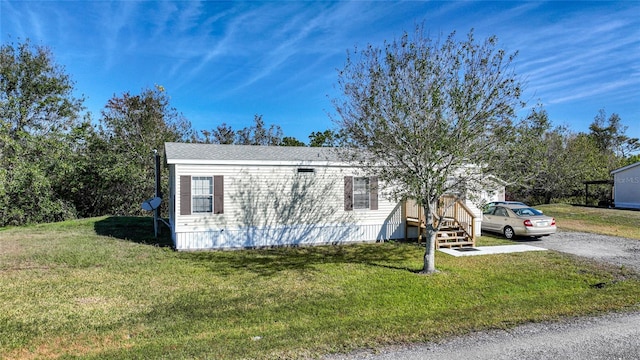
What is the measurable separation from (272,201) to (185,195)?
2764mm

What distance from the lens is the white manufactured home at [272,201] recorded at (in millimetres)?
11477

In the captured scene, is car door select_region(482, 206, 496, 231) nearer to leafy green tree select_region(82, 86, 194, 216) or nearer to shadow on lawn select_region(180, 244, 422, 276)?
shadow on lawn select_region(180, 244, 422, 276)

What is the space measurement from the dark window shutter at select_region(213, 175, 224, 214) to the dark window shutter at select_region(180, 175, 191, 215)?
0.76 m

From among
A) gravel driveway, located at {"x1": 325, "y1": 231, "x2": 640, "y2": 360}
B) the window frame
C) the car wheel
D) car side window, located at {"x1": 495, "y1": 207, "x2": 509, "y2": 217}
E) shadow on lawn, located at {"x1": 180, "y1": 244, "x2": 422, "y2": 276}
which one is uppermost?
the window frame

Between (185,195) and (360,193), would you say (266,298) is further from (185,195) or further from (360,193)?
(360,193)

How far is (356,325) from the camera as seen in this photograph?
5352 millimetres

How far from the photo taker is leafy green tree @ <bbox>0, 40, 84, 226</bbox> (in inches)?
689

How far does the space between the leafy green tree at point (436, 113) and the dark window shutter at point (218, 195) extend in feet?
18.0

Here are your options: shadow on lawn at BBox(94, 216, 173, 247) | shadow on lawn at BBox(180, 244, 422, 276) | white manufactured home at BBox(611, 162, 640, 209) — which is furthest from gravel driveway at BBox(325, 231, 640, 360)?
white manufactured home at BBox(611, 162, 640, 209)

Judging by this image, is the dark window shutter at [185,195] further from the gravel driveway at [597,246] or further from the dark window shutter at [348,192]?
the gravel driveway at [597,246]

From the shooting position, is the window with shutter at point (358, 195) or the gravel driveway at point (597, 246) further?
the window with shutter at point (358, 195)

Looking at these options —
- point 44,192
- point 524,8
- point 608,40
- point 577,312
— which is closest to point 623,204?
point 608,40

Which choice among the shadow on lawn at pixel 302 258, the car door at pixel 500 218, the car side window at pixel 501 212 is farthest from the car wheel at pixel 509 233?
the shadow on lawn at pixel 302 258

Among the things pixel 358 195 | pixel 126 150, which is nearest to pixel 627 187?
pixel 358 195
